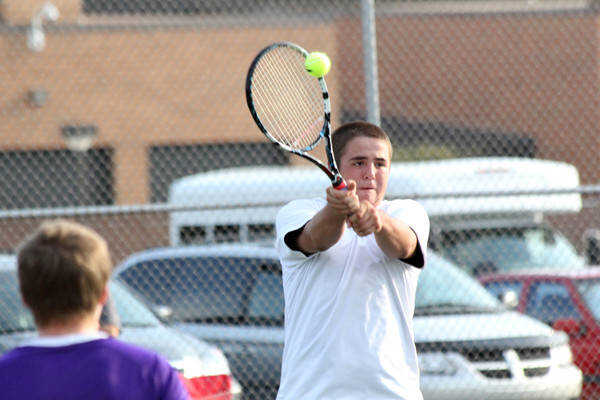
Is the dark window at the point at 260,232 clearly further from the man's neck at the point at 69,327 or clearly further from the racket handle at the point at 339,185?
the man's neck at the point at 69,327

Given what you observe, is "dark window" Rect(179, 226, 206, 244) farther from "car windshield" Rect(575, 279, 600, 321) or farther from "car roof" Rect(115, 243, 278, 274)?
"car windshield" Rect(575, 279, 600, 321)

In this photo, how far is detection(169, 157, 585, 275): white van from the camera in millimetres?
11742

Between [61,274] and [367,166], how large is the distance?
4.67 ft

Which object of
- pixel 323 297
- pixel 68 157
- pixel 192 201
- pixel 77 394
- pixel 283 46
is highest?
pixel 68 157

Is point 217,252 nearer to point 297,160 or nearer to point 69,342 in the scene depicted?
point 69,342

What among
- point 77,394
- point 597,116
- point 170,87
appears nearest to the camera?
point 77,394

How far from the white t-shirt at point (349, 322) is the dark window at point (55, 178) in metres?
10.6

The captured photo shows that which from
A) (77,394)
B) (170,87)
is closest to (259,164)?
(170,87)

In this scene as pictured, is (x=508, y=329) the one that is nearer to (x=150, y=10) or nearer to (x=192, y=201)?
(x=192, y=201)

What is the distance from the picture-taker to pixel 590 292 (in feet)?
30.4

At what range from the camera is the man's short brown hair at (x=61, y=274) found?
2.55 meters

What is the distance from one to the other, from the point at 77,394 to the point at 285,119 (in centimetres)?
188

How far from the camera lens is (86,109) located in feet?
53.6

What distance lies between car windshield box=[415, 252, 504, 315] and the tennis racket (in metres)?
3.81
